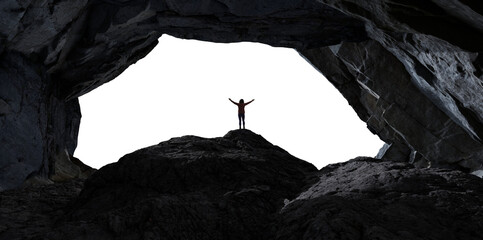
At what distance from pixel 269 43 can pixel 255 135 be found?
27.3 feet

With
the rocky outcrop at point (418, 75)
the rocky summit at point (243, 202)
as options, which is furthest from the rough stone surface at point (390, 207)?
the rocky outcrop at point (418, 75)

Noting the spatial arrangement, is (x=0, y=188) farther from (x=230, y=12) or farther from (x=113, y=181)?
(x=230, y=12)

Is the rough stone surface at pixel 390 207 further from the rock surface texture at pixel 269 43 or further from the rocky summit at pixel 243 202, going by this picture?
the rock surface texture at pixel 269 43

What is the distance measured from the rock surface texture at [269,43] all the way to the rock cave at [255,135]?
79mm

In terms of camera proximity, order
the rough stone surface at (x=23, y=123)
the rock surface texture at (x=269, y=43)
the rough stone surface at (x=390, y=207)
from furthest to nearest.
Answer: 1. the rough stone surface at (x=23, y=123)
2. the rock surface texture at (x=269, y=43)
3. the rough stone surface at (x=390, y=207)

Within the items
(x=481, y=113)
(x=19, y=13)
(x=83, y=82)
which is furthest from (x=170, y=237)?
(x=83, y=82)

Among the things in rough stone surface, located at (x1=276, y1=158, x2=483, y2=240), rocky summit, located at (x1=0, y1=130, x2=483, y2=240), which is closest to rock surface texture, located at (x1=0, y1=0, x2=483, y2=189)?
rough stone surface, located at (x1=276, y1=158, x2=483, y2=240)

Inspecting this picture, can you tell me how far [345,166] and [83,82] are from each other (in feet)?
56.0

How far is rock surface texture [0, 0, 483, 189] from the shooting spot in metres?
14.9

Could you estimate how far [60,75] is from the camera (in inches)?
909

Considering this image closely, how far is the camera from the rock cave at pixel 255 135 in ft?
32.4

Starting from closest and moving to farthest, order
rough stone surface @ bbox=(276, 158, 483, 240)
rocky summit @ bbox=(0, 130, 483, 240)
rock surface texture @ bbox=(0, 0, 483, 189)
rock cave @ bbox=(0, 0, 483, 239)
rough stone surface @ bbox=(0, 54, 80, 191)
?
rough stone surface @ bbox=(276, 158, 483, 240), rocky summit @ bbox=(0, 130, 483, 240), rock cave @ bbox=(0, 0, 483, 239), rock surface texture @ bbox=(0, 0, 483, 189), rough stone surface @ bbox=(0, 54, 80, 191)

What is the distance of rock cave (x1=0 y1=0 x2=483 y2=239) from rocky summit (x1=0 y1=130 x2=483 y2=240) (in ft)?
0.17

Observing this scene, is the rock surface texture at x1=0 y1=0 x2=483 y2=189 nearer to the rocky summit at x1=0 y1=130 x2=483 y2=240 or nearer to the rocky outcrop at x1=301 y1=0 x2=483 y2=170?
the rocky outcrop at x1=301 y1=0 x2=483 y2=170
